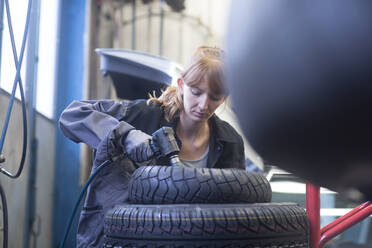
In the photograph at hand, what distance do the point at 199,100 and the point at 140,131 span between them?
0.68ft

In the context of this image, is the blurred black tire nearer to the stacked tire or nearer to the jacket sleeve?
the stacked tire

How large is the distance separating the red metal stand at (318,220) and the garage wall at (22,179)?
1104mm

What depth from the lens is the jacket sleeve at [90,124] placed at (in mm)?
1109

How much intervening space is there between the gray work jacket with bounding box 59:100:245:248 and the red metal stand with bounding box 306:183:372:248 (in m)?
0.41

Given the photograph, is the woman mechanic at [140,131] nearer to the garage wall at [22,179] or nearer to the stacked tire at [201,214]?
the stacked tire at [201,214]

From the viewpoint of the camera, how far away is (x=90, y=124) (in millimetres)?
1113

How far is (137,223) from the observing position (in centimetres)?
88

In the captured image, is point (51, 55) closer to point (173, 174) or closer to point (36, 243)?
point (36, 243)

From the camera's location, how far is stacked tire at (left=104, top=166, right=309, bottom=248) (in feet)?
2.73

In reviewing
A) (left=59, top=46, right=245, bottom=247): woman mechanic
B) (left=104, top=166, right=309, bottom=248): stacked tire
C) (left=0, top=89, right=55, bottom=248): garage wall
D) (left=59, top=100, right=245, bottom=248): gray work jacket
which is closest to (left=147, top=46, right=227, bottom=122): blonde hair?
(left=59, top=46, right=245, bottom=247): woman mechanic

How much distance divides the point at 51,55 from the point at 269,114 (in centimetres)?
254

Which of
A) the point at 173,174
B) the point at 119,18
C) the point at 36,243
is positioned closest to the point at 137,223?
the point at 173,174

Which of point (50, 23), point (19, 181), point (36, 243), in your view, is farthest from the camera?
point (50, 23)

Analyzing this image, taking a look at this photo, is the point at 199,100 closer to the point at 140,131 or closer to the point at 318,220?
the point at 140,131
